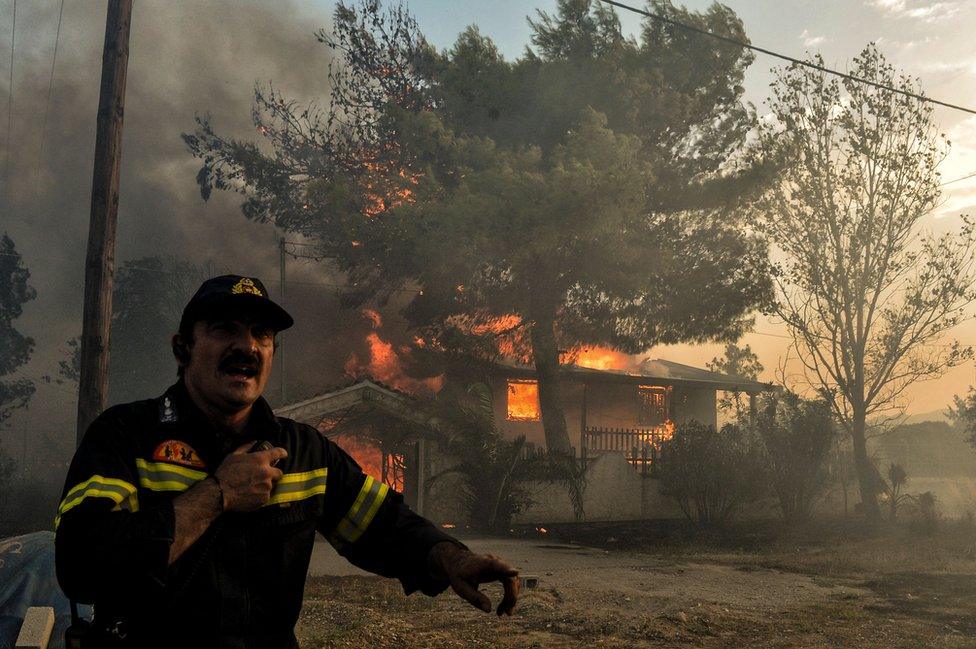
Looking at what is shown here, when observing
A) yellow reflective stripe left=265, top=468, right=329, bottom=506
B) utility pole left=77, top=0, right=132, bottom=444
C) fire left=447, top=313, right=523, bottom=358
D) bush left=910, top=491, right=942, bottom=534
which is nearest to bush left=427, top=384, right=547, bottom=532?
fire left=447, top=313, right=523, bottom=358

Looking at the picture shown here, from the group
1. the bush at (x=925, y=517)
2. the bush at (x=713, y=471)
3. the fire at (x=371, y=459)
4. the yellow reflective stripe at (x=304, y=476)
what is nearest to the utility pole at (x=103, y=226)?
the yellow reflective stripe at (x=304, y=476)

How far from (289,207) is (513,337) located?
741 centimetres

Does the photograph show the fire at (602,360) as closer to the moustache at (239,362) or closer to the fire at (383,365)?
the fire at (383,365)

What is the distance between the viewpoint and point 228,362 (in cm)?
243

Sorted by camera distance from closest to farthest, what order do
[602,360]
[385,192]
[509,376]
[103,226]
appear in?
[103,226] < [385,192] < [509,376] < [602,360]

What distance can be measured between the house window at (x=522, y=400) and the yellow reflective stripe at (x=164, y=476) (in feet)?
84.9

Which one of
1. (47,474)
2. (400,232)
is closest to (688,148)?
(400,232)

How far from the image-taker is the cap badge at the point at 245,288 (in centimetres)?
247

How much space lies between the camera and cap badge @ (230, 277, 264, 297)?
2469 mm

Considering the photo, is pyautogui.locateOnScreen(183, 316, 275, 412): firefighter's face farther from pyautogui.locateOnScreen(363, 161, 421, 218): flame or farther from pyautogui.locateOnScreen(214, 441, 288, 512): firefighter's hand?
pyautogui.locateOnScreen(363, 161, 421, 218): flame

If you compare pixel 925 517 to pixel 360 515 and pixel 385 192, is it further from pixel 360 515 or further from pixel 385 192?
pixel 360 515

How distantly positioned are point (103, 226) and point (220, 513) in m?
7.82

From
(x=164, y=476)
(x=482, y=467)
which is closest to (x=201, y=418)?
(x=164, y=476)

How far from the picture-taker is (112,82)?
30.7 ft
